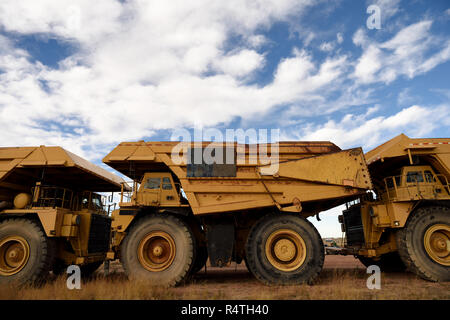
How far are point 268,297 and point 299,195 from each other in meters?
2.88

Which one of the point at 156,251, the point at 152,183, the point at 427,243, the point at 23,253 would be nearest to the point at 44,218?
the point at 23,253

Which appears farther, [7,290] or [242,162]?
[242,162]

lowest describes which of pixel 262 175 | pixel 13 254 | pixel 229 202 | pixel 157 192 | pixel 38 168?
pixel 13 254

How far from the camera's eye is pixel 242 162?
7.42 m

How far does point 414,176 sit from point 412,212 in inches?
43.9

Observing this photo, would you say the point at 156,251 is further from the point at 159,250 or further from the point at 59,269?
the point at 59,269

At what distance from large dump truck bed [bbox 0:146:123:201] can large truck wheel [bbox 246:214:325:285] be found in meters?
5.67

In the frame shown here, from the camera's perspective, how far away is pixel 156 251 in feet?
22.9

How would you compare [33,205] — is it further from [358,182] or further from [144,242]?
[358,182]

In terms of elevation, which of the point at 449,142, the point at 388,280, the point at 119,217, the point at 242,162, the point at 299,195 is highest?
the point at 449,142

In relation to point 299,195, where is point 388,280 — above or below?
below

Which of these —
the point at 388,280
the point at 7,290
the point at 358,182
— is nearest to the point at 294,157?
the point at 358,182

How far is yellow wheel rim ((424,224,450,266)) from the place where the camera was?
719 centimetres

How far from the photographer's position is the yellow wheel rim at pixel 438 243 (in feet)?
23.6
